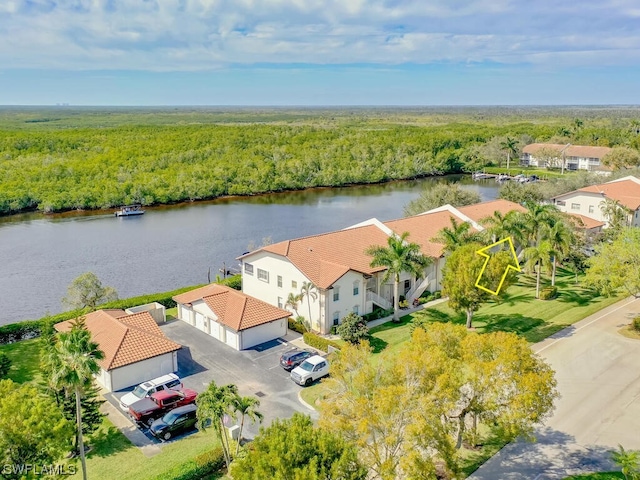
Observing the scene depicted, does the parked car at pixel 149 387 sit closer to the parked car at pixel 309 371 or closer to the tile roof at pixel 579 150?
the parked car at pixel 309 371

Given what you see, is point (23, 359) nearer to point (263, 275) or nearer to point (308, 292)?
point (263, 275)

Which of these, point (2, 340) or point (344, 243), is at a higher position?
point (344, 243)

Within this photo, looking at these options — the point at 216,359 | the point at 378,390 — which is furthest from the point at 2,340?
the point at 378,390

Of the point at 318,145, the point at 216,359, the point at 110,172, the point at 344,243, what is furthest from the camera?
the point at 318,145

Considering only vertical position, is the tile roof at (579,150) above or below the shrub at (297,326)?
above

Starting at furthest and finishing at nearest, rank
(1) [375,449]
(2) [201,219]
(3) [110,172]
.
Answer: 1. (3) [110,172]
2. (2) [201,219]
3. (1) [375,449]

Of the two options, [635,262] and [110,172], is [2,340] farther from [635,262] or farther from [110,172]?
[110,172]

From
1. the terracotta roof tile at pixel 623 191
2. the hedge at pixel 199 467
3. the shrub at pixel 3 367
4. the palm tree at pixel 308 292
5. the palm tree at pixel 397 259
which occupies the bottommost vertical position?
the hedge at pixel 199 467

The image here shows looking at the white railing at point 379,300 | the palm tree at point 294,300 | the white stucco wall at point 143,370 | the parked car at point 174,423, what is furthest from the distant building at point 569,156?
the parked car at point 174,423
